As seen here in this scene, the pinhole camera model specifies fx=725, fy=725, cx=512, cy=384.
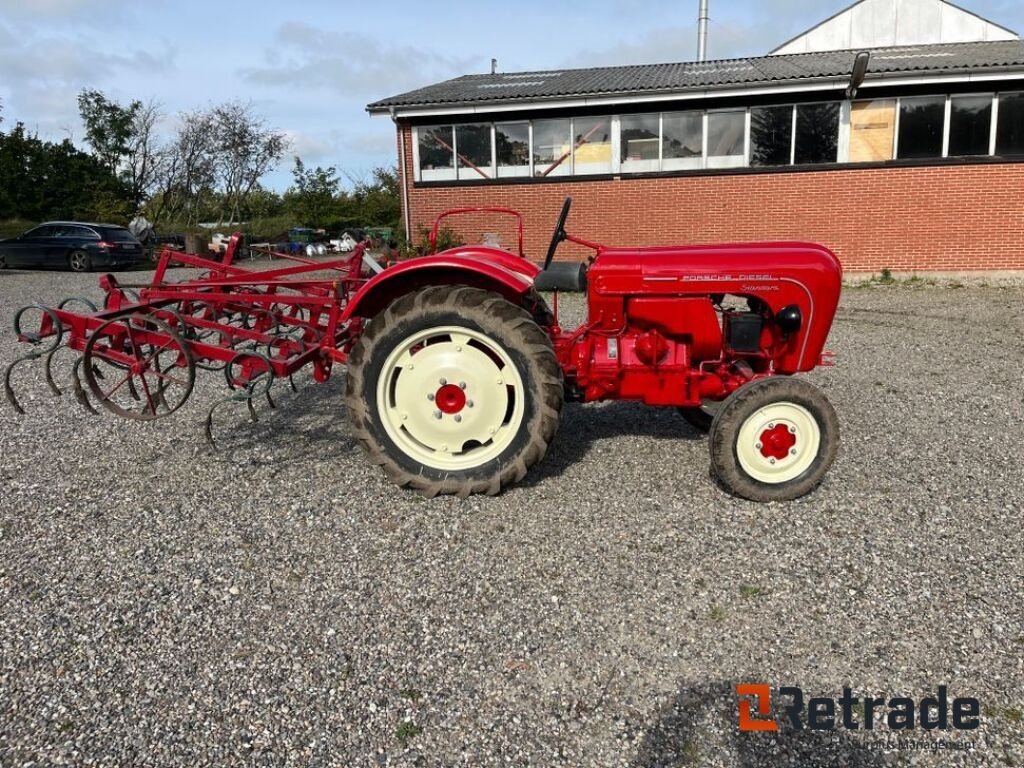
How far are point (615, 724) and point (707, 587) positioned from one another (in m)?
0.83

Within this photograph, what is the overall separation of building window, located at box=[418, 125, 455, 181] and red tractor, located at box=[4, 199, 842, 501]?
30.9 ft

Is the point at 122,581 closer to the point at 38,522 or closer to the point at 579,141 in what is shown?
the point at 38,522

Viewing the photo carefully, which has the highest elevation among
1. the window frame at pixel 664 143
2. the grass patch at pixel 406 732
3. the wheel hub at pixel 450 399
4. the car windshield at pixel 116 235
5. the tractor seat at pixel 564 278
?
the window frame at pixel 664 143

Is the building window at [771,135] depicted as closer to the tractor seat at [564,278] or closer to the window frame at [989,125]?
the window frame at [989,125]

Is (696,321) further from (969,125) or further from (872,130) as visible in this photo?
(969,125)

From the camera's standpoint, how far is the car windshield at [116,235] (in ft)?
54.2

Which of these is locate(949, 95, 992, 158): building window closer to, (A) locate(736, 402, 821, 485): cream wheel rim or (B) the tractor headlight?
(B) the tractor headlight

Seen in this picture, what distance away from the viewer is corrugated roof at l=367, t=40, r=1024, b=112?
11062mm

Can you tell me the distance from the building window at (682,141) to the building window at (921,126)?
3074 millimetres

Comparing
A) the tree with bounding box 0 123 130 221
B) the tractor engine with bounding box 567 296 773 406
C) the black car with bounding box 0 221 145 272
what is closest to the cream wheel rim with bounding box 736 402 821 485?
the tractor engine with bounding box 567 296 773 406

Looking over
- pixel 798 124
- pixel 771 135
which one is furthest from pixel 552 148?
pixel 798 124

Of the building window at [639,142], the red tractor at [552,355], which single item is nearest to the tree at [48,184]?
the building window at [639,142]

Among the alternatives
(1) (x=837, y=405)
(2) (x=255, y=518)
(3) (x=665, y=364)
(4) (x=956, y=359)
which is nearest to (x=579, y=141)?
(4) (x=956, y=359)

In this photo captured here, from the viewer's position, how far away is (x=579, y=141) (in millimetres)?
12141
